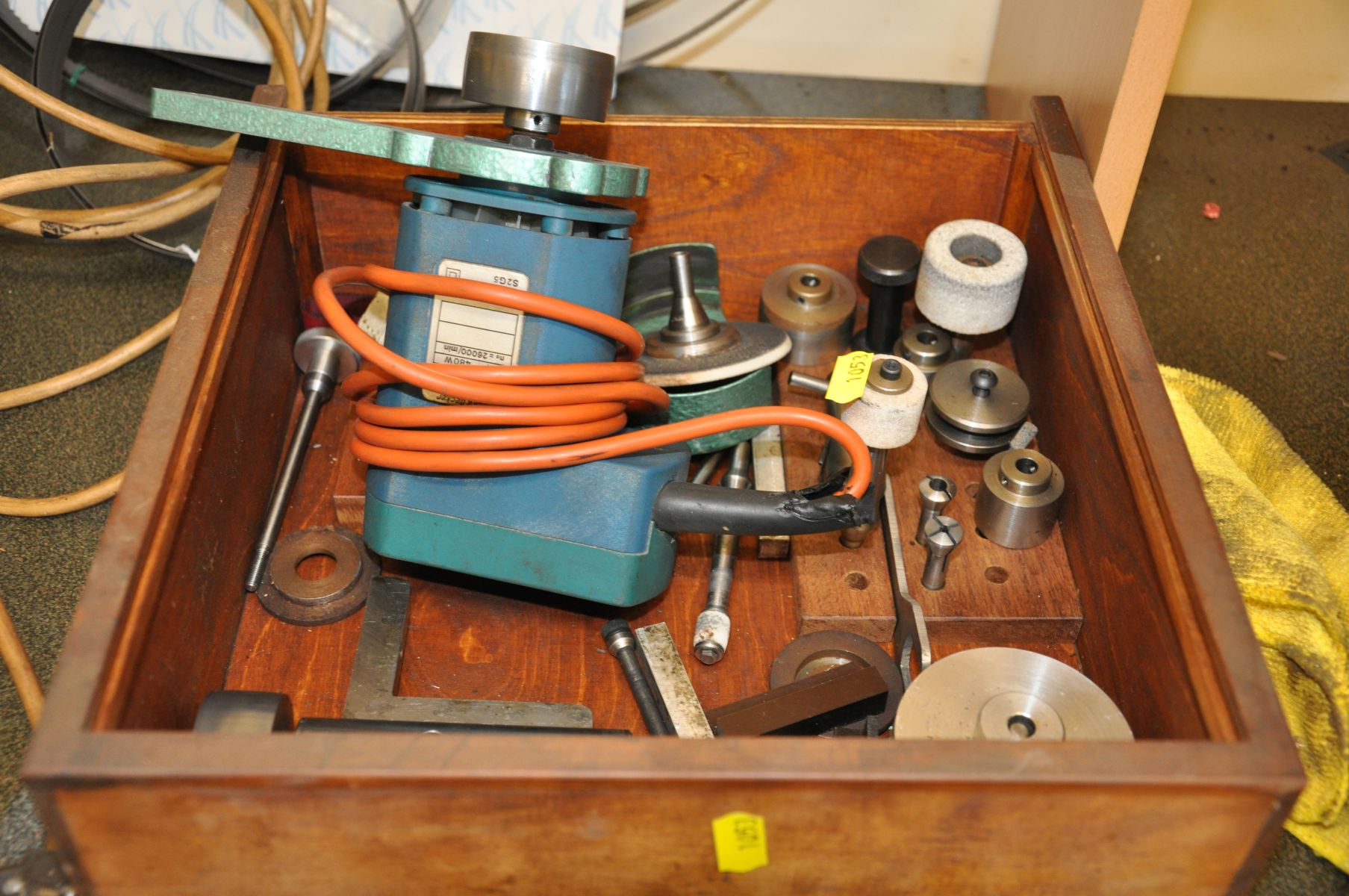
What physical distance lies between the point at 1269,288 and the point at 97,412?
140cm

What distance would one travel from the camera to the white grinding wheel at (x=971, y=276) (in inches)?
40.7

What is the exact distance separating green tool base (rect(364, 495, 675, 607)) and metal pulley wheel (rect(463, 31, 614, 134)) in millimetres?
316

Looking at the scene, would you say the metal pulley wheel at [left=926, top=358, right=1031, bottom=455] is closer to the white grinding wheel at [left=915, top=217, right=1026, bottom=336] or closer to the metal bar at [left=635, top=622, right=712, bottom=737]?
the white grinding wheel at [left=915, top=217, right=1026, bottom=336]

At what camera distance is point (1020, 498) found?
37.5 inches

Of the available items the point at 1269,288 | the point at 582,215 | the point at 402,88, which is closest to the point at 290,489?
the point at 582,215

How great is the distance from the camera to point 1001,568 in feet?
3.16

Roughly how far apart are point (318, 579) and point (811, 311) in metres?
0.51

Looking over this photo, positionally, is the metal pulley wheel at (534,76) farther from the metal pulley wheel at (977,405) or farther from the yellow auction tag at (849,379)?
the metal pulley wheel at (977,405)

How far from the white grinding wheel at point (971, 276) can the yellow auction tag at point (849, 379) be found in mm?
191

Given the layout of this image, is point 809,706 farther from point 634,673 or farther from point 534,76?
point 534,76

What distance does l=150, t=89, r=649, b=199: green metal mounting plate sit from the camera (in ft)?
2.81

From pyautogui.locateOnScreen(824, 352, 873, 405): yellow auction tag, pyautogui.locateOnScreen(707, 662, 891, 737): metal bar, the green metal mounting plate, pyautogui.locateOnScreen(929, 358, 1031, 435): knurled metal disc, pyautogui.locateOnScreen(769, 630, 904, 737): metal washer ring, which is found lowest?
pyautogui.locateOnScreen(769, 630, 904, 737): metal washer ring

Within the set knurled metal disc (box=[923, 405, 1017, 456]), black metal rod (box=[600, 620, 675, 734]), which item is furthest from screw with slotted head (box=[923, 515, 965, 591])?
black metal rod (box=[600, 620, 675, 734])

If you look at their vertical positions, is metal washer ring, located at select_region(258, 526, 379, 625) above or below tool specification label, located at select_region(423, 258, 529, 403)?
below
